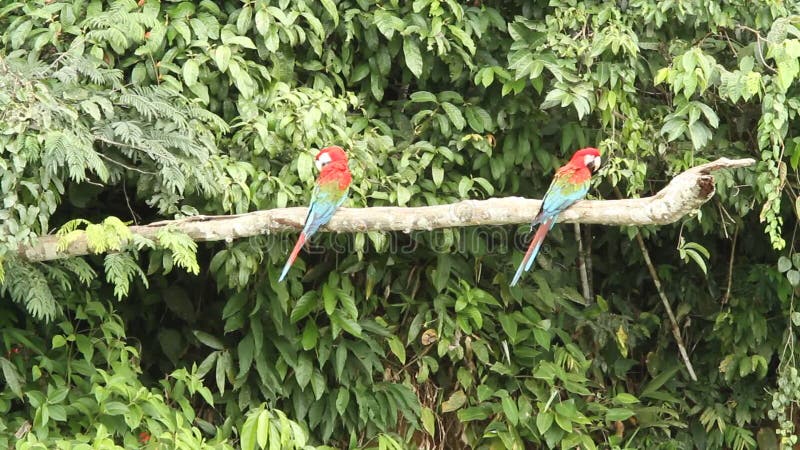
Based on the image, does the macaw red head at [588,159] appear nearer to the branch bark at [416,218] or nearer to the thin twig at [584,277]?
the branch bark at [416,218]

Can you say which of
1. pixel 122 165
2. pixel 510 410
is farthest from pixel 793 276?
pixel 122 165

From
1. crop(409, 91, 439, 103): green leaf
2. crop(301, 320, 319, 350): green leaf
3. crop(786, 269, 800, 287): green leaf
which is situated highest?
crop(409, 91, 439, 103): green leaf

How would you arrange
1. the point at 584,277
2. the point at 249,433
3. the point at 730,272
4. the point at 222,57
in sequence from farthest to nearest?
1. the point at 584,277
2. the point at 730,272
3. the point at 249,433
4. the point at 222,57

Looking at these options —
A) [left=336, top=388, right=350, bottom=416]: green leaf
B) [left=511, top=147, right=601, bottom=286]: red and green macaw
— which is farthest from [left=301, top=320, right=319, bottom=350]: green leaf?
[left=511, top=147, right=601, bottom=286]: red and green macaw

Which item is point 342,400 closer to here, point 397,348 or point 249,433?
point 397,348

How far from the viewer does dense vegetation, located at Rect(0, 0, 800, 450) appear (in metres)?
4.12

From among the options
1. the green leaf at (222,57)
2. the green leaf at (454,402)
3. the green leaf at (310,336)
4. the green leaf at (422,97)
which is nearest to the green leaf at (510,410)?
the green leaf at (454,402)

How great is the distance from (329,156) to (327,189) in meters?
0.16

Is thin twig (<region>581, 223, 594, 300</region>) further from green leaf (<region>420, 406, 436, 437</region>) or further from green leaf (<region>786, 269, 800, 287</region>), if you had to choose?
green leaf (<region>420, 406, 436, 437</region>)

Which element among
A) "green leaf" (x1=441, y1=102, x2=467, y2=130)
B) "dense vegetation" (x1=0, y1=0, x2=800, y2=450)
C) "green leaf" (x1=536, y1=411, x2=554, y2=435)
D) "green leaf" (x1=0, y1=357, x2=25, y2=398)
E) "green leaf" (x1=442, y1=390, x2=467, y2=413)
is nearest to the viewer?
"dense vegetation" (x1=0, y1=0, x2=800, y2=450)

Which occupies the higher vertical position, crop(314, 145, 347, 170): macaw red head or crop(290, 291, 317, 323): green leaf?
crop(314, 145, 347, 170): macaw red head

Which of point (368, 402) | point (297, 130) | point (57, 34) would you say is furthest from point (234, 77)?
point (368, 402)

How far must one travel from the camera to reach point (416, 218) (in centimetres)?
383

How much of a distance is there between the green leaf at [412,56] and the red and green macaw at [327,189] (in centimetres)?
60
